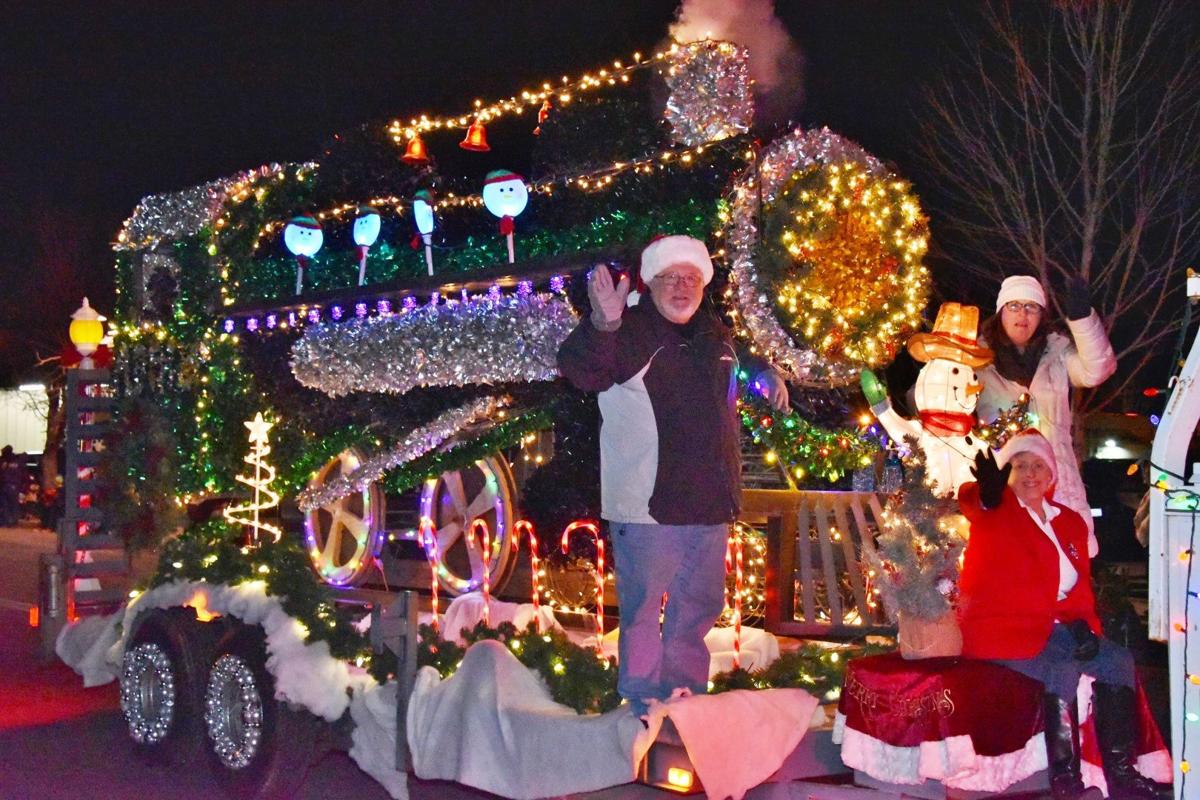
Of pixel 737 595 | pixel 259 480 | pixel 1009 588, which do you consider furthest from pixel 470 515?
pixel 1009 588

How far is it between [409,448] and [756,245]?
10.7 feet

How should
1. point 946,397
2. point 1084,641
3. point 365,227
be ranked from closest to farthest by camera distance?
point 1084,641 < point 946,397 < point 365,227

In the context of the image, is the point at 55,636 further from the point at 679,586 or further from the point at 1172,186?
the point at 1172,186

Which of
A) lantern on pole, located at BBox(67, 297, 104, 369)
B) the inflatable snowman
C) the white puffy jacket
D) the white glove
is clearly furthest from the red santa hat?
lantern on pole, located at BBox(67, 297, 104, 369)

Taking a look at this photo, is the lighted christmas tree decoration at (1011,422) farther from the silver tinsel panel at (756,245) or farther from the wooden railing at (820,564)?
the silver tinsel panel at (756,245)

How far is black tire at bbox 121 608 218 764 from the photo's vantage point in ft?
22.2

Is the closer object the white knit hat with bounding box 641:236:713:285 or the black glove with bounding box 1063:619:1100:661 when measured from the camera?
the black glove with bounding box 1063:619:1100:661

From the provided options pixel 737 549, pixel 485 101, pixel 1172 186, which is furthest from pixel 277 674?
pixel 1172 186

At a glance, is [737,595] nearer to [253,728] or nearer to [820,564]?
[820,564]

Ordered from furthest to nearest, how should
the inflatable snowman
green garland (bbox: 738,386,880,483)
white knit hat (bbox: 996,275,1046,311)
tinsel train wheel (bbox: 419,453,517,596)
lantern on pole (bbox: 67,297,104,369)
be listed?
1. lantern on pole (bbox: 67,297,104,369)
2. tinsel train wheel (bbox: 419,453,517,596)
3. green garland (bbox: 738,386,880,483)
4. the inflatable snowman
5. white knit hat (bbox: 996,275,1046,311)

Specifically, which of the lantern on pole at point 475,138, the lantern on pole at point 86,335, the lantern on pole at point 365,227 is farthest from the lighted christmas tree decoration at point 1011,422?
the lantern on pole at point 86,335

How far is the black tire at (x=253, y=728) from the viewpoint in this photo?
623cm

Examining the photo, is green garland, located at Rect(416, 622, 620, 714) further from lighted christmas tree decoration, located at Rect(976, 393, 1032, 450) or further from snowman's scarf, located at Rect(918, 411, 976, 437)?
lighted christmas tree decoration, located at Rect(976, 393, 1032, 450)

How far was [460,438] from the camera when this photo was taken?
996cm
